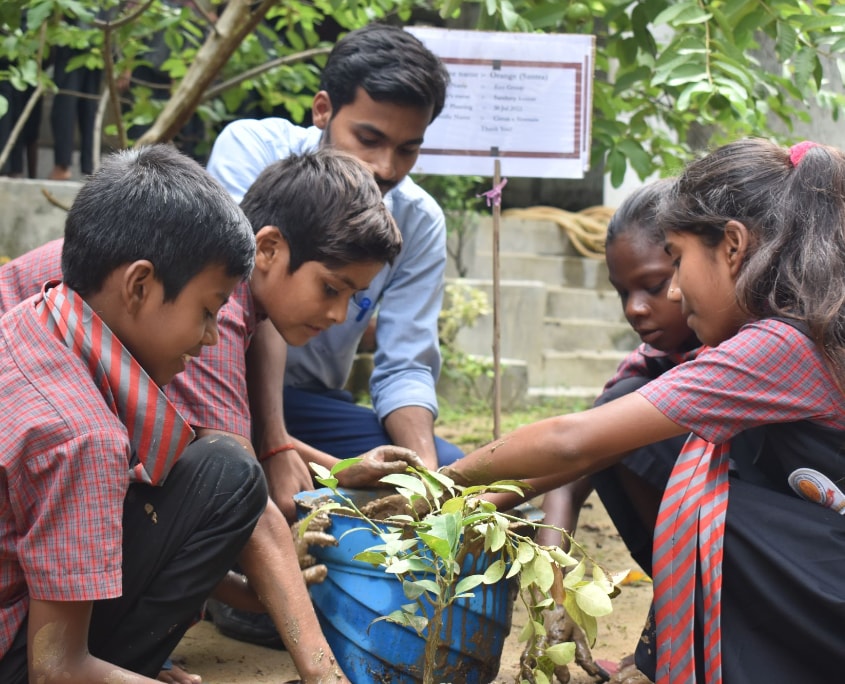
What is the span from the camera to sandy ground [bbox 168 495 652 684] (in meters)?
2.41

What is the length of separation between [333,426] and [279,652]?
2.35 ft

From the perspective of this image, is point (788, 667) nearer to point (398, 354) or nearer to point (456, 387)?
point (398, 354)

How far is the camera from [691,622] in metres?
2.05

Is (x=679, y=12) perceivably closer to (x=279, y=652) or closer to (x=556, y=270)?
(x=279, y=652)

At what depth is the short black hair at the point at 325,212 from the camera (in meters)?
2.46

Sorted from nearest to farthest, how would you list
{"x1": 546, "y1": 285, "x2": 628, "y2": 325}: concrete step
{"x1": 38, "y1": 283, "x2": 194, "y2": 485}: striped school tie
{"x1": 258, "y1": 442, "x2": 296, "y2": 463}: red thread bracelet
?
{"x1": 38, "y1": 283, "x2": 194, "y2": 485}: striped school tie
{"x1": 258, "y1": 442, "x2": 296, "y2": 463}: red thread bracelet
{"x1": 546, "y1": 285, "x2": 628, "y2": 325}: concrete step

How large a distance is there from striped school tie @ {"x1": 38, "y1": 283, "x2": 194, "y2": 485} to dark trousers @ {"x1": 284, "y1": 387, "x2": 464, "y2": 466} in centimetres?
122

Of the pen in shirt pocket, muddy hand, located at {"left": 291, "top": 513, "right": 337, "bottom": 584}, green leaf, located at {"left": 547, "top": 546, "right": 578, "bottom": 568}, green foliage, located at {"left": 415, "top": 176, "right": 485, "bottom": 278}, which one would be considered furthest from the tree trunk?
green foliage, located at {"left": 415, "top": 176, "right": 485, "bottom": 278}

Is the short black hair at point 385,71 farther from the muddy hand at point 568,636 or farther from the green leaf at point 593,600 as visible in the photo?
the green leaf at point 593,600

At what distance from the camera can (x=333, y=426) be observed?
3068mm

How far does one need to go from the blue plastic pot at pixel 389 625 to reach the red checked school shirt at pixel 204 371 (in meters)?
0.28

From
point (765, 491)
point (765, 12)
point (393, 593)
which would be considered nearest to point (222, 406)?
point (393, 593)

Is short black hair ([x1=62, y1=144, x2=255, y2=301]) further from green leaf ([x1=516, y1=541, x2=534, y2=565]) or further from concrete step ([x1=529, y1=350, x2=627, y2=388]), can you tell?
concrete step ([x1=529, y1=350, x2=627, y2=388])

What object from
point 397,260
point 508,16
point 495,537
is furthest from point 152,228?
point 508,16
